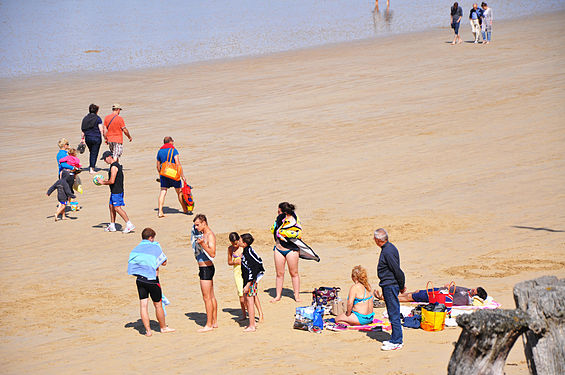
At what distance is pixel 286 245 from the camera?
37.7ft

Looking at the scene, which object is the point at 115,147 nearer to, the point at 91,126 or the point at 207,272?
the point at 91,126

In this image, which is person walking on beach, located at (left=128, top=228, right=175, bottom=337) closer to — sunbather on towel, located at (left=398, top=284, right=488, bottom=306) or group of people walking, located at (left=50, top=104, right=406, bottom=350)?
group of people walking, located at (left=50, top=104, right=406, bottom=350)

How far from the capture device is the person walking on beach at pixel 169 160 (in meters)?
15.9

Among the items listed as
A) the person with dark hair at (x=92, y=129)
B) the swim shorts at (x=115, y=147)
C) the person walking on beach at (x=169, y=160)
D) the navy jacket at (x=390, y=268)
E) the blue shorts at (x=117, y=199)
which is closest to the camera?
the navy jacket at (x=390, y=268)

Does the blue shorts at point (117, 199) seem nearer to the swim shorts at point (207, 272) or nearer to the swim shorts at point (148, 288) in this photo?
the swim shorts at point (148, 288)

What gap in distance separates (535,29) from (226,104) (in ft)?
57.3

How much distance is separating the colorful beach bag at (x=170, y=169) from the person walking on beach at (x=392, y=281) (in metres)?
7.48

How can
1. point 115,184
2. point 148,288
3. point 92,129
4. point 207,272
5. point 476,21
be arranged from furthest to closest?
point 476,21 → point 92,129 → point 115,184 → point 207,272 → point 148,288

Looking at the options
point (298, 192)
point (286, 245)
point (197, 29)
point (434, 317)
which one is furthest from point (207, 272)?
point (197, 29)

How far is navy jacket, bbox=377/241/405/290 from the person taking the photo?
30.0ft

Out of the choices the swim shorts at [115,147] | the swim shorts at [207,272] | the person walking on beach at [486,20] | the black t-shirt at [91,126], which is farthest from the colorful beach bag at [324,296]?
the person walking on beach at [486,20]

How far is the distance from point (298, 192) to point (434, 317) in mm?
8145

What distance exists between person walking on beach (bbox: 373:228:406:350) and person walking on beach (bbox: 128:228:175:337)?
295 centimetres

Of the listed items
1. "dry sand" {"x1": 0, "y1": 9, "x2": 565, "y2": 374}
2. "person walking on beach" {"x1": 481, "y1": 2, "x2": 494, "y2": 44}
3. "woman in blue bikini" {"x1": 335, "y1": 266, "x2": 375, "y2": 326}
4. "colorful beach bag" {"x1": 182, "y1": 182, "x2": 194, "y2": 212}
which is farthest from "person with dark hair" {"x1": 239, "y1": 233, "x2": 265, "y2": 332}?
"person walking on beach" {"x1": 481, "y1": 2, "x2": 494, "y2": 44}
